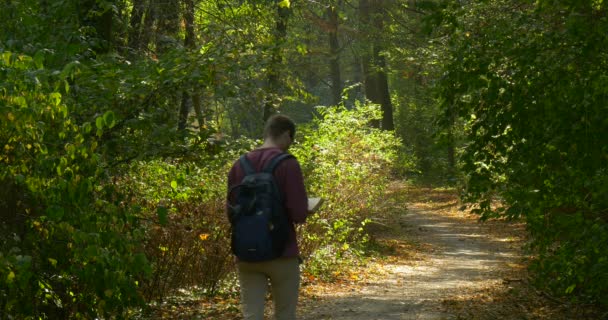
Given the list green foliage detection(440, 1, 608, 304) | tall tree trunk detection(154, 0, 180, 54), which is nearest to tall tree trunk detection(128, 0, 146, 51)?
tall tree trunk detection(154, 0, 180, 54)

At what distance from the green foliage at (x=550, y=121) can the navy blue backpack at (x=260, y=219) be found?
3137 millimetres

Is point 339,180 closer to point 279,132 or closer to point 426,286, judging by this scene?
point 426,286

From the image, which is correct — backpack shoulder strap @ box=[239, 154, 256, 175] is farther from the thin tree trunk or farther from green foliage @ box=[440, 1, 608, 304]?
the thin tree trunk

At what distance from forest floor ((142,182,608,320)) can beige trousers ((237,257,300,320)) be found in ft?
13.4

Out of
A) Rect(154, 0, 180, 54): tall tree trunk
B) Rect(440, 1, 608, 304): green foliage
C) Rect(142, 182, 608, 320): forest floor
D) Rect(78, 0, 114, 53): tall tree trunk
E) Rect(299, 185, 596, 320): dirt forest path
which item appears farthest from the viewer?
Rect(154, 0, 180, 54): tall tree trunk

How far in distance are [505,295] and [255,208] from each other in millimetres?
7186

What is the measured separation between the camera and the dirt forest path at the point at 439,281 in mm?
9711

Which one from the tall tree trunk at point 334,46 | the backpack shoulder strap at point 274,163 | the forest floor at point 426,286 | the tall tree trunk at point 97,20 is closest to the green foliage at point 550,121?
the forest floor at point 426,286

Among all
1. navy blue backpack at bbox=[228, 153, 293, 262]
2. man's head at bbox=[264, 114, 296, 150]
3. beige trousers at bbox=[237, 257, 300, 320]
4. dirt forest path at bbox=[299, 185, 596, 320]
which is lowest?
dirt forest path at bbox=[299, 185, 596, 320]

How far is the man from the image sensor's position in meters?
4.94

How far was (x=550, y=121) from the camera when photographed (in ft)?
24.1

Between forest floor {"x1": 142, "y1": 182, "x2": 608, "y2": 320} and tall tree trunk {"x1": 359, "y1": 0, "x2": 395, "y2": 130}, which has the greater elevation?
tall tree trunk {"x1": 359, "y1": 0, "x2": 395, "y2": 130}

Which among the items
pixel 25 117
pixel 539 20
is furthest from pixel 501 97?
pixel 25 117

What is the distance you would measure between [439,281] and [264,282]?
28.9ft
